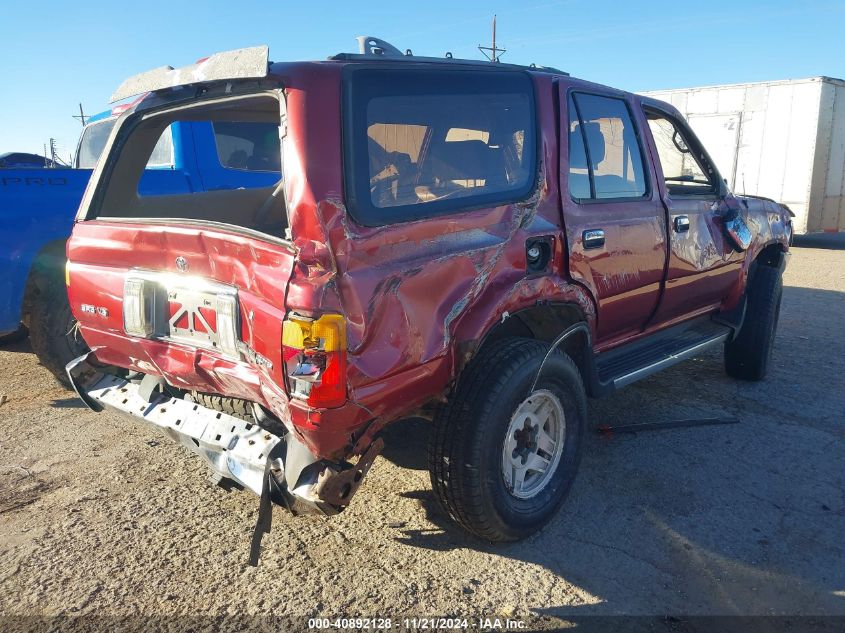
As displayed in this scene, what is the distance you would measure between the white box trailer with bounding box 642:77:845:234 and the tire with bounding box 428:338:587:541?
11.7 metres

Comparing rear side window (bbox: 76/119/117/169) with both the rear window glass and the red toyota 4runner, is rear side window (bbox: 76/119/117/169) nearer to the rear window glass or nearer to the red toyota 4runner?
the rear window glass

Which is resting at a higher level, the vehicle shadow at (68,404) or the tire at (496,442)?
the tire at (496,442)

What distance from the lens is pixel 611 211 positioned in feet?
10.8

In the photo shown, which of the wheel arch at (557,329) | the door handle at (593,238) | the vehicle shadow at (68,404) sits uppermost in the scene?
the door handle at (593,238)

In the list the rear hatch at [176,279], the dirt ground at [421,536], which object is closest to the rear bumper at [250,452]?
the rear hatch at [176,279]

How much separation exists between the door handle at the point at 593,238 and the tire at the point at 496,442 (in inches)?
22.6

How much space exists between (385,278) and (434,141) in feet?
2.59

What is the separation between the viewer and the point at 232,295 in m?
2.31

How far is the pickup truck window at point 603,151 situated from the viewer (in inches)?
125

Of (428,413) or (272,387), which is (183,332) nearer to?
(272,387)

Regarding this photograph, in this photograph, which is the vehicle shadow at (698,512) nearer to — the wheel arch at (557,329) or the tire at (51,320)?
the wheel arch at (557,329)

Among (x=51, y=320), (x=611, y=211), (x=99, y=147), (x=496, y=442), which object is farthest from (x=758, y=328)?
(x=99, y=147)

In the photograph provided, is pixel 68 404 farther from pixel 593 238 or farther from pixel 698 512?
pixel 698 512

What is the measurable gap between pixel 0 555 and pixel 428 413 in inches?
75.2
